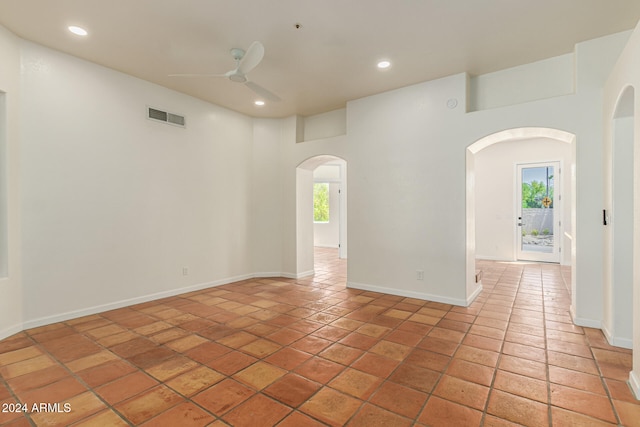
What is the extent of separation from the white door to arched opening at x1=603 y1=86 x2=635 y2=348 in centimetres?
520

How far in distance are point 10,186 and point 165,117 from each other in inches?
78.6

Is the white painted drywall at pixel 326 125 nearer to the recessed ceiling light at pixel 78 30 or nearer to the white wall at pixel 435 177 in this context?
the white wall at pixel 435 177

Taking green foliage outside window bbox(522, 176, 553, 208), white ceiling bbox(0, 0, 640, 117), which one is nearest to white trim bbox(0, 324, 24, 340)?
white ceiling bbox(0, 0, 640, 117)

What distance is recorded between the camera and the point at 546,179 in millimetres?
7367

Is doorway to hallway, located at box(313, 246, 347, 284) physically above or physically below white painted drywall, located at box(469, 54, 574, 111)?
below

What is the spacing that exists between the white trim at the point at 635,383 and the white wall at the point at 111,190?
5079 millimetres

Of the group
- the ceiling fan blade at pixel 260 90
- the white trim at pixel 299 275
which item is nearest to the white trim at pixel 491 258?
the white trim at pixel 299 275

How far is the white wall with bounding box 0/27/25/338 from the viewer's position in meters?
3.04

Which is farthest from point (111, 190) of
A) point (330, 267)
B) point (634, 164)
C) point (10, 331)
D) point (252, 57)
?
point (634, 164)

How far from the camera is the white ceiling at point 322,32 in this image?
2.72 metres

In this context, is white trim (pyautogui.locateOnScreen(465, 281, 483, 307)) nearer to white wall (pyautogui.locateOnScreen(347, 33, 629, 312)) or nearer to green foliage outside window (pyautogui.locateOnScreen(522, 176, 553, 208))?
white wall (pyautogui.locateOnScreen(347, 33, 629, 312))

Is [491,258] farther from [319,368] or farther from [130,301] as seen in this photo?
[130,301]

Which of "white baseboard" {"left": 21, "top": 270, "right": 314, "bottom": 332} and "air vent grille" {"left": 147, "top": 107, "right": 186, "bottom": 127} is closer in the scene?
"white baseboard" {"left": 21, "top": 270, "right": 314, "bottom": 332}

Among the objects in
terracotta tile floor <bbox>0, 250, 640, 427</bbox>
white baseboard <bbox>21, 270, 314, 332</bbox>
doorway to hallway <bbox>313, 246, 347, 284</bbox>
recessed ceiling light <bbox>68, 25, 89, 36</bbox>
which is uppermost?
recessed ceiling light <bbox>68, 25, 89, 36</bbox>
